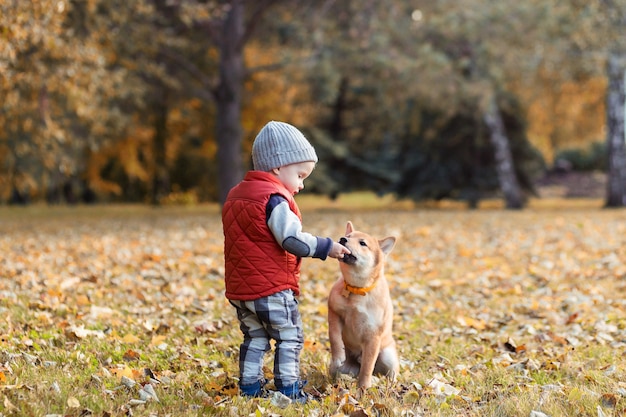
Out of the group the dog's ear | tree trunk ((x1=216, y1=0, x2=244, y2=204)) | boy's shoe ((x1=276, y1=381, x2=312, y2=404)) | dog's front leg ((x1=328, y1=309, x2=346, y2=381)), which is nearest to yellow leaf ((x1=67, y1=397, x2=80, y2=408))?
boy's shoe ((x1=276, y1=381, x2=312, y2=404))

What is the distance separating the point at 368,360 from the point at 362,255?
643 millimetres

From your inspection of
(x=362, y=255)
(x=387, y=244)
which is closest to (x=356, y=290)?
(x=362, y=255)

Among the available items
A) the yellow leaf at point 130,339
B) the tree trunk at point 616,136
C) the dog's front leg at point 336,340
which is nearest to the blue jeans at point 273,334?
the dog's front leg at point 336,340

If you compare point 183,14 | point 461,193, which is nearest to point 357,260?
point 183,14

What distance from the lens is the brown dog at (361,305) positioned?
4.04 meters

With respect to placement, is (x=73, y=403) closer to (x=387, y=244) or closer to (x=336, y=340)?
(x=336, y=340)

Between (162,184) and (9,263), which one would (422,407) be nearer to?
(9,263)

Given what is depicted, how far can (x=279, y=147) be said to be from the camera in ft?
12.9

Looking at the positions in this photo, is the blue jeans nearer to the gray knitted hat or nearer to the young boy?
the young boy

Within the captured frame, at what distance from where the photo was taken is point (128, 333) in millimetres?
5543

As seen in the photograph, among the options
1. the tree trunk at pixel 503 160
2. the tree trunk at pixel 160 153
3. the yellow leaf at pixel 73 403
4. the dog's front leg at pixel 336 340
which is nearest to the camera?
the yellow leaf at pixel 73 403

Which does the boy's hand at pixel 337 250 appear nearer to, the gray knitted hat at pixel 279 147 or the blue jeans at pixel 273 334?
the blue jeans at pixel 273 334

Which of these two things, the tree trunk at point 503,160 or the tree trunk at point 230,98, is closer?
the tree trunk at point 230,98

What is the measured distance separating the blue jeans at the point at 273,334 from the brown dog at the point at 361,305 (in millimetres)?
316
